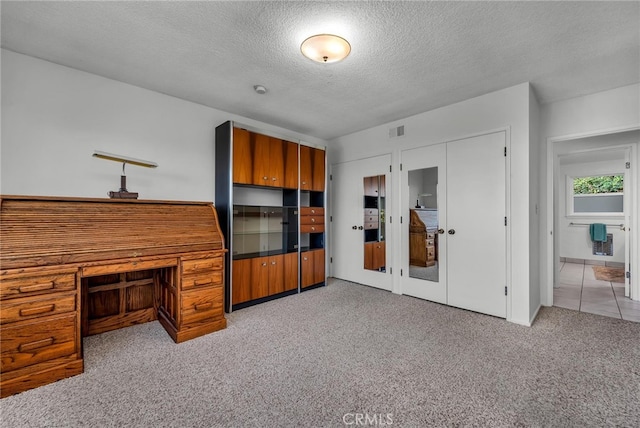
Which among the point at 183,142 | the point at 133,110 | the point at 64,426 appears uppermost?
the point at 133,110

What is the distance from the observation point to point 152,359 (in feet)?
7.14

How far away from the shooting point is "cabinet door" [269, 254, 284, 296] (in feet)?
11.9

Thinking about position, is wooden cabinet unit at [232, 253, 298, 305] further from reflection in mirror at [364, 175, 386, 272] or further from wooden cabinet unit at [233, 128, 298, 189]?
reflection in mirror at [364, 175, 386, 272]

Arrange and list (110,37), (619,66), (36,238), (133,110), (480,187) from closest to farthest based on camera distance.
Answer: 1. (36,238)
2. (110,37)
3. (619,66)
4. (133,110)
5. (480,187)

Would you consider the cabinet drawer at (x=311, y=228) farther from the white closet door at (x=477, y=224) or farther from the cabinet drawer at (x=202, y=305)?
the white closet door at (x=477, y=224)

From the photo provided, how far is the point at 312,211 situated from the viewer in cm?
420

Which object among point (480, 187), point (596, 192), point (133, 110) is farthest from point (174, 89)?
point (596, 192)

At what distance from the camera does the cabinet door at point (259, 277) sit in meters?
3.45

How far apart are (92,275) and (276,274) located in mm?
2005

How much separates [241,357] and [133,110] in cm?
271

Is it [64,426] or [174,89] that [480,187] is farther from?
[64,426]

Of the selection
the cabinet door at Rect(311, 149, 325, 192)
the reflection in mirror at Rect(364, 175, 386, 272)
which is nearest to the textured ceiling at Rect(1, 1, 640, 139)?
the cabinet door at Rect(311, 149, 325, 192)

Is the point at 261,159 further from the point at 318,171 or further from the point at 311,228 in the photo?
the point at 311,228

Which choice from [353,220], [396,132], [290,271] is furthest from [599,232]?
[290,271]
